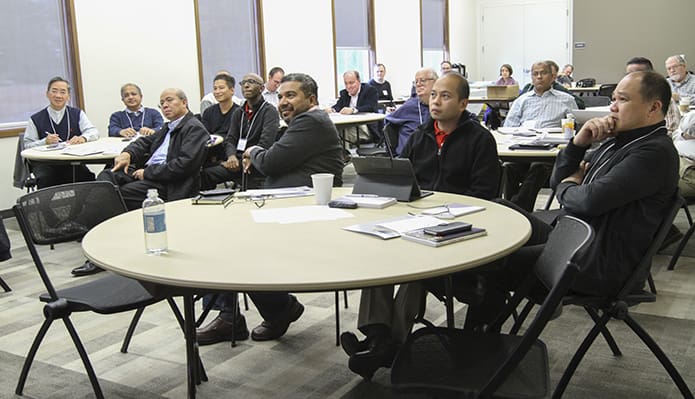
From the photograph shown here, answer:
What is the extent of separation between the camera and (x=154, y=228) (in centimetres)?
201

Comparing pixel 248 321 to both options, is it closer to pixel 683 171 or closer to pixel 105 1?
pixel 683 171

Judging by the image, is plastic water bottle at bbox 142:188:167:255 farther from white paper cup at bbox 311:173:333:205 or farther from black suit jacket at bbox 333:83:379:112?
black suit jacket at bbox 333:83:379:112

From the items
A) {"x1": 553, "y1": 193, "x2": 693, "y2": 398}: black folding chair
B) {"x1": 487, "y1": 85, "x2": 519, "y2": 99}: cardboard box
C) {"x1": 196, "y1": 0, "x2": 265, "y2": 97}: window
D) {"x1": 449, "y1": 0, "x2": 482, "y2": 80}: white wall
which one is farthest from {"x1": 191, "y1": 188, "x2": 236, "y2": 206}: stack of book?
{"x1": 449, "y1": 0, "x2": 482, "y2": 80}: white wall

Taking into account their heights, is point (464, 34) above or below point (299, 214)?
above

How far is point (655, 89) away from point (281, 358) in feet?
6.11

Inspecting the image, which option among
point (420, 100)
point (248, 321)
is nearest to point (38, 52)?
point (420, 100)

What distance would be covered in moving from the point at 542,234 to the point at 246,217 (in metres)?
1.18

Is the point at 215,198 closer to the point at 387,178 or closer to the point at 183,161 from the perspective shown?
the point at 387,178

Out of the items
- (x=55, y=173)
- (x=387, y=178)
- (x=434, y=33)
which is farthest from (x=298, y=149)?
(x=434, y=33)

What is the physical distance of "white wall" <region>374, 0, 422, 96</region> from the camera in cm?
1212

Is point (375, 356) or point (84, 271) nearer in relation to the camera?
point (375, 356)

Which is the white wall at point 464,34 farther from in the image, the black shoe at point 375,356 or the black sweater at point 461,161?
the black shoe at point 375,356

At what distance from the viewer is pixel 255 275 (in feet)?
5.72

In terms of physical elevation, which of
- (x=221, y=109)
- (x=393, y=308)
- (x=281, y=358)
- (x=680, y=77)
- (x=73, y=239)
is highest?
(x=680, y=77)
